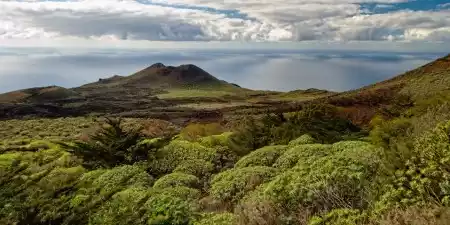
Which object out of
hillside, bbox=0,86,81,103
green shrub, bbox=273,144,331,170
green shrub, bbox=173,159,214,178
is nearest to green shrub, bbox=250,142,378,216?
green shrub, bbox=273,144,331,170

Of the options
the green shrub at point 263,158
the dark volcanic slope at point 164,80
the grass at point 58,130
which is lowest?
the dark volcanic slope at point 164,80

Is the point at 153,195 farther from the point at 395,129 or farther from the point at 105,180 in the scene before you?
the point at 395,129

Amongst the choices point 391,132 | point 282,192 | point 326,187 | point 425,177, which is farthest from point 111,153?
point 425,177

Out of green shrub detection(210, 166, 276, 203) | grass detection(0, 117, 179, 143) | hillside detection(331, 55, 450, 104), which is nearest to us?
green shrub detection(210, 166, 276, 203)

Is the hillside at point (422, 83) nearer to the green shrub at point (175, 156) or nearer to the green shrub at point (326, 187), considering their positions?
the green shrub at point (175, 156)

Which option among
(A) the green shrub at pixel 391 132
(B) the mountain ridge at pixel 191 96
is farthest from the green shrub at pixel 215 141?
(B) the mountain ridge at pixel 191 96

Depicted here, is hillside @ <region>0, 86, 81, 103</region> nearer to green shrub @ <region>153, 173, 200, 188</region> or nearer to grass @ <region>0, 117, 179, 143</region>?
grass @ <region>0, 117, 179, 143</region>

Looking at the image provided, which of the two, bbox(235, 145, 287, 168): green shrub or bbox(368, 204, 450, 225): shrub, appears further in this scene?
bbox(235, 145, 287, 168): green shrub

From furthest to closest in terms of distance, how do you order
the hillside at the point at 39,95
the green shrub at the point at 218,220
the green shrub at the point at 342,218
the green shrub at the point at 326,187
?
the hillside at the point at 39,95 → the green shrub at the point at 218,220 → the green shrub at the point at 326,187 → the green shrub at the point at 342,218
